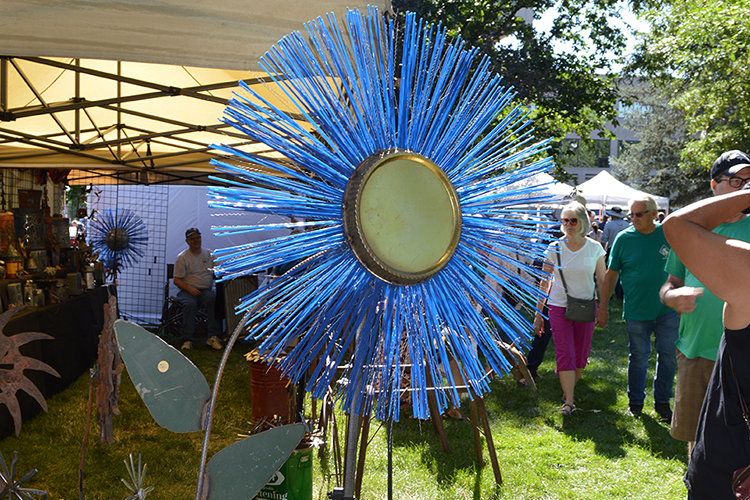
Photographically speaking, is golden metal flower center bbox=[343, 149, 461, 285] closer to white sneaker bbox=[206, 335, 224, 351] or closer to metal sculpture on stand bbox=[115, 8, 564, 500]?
metal sculpture on stand bbox=[115, 8, 564, 500]

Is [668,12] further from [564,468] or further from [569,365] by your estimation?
[564,468]

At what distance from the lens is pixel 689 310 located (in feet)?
8.84

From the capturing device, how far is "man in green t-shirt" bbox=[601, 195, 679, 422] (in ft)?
14.4

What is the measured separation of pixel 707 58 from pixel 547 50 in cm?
305

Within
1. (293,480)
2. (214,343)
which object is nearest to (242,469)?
(293,480)

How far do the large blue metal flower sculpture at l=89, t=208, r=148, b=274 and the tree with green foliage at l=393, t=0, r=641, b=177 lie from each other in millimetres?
5463

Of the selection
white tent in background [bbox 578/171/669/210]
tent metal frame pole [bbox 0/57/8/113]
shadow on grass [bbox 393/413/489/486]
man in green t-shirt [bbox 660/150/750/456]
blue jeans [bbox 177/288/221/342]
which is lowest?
shadow on grass [bbox 393/413/489/486]

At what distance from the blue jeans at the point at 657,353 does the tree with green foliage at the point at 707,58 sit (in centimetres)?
740

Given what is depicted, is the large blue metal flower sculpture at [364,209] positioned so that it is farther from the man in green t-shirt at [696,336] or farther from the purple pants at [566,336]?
the purple pants at [566,336]

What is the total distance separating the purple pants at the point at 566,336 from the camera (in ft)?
15.1

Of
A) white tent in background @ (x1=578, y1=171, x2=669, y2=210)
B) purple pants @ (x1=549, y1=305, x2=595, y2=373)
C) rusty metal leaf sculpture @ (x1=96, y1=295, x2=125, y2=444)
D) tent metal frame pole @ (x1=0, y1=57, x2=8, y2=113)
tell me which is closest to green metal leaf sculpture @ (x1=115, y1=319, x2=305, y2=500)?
rusty metal leaf sculpture @ (x1=96, y1=295, x2=125, y2=444)

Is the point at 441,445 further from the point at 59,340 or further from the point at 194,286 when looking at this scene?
the point at 194,286

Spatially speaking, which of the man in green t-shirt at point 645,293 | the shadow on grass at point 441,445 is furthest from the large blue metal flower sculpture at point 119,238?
the man in green t-shirt at point 645,293

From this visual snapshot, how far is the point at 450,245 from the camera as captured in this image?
3.20 ft
